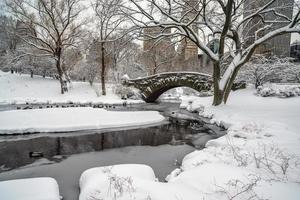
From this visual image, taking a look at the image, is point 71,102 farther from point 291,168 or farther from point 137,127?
point 291,168

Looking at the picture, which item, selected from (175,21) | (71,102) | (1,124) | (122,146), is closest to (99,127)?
(122,146)

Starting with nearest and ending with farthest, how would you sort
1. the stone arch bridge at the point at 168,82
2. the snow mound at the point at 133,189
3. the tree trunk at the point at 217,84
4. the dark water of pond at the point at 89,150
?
the snow mound at the point at 133,189 → the dark water of pond at the point at 89,150 → the tree trunk at the point at 217,84 → the stone arch bridge at the point at 168,82

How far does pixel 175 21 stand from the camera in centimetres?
1295

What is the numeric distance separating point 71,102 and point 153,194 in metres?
20.7

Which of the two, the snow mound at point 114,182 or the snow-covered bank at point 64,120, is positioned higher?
the snow-covered bank at point 64,120

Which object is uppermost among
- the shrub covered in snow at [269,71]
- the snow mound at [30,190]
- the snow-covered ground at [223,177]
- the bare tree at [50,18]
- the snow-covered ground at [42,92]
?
the bare tree at [50,18]

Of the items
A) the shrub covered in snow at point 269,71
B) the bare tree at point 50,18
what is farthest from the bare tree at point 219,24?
the bare tree at point 50,18

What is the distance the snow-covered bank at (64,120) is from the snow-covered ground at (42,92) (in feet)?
32.1

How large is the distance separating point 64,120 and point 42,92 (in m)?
17.7

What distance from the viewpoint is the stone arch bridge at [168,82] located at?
66.9 feet

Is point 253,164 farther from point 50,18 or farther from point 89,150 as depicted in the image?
point 50,18

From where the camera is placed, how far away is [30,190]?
4215mm

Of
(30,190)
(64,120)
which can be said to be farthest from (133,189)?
(64,120)

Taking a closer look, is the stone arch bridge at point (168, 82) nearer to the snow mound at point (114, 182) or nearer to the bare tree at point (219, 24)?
the bare tree at point (219, 24)
